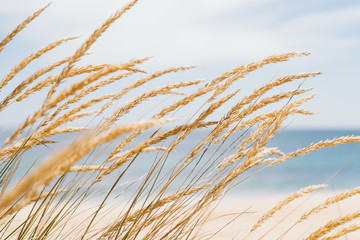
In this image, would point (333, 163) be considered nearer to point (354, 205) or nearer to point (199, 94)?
point (354, 205)

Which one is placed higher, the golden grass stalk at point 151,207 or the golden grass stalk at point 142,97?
the golden grass stalk at point 142,97

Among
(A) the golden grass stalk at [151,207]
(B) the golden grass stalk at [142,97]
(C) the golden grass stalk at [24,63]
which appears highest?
(C) the golden grass stalk at [24,63]

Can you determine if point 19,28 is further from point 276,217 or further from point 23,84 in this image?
point 276,217

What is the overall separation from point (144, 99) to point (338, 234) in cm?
87

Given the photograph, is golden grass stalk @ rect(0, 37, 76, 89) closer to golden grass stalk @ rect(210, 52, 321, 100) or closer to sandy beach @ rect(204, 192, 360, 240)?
golden grass stalk @ rect(210, 52, 321, 100)

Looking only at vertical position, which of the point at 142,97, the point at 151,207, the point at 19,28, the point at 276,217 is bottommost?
the point at 151,207

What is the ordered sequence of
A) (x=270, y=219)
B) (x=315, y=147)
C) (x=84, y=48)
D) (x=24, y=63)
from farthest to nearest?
(x=270, y=219), (x=24, y=63), (x=315, y=147), (x=84, y=48)

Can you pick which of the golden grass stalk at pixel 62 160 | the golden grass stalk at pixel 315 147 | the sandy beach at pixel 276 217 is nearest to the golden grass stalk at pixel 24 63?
the golden grass stalk at pixel 315 147

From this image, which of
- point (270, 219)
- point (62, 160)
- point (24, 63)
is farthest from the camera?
point (270, 219)

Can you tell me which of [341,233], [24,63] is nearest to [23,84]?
[24,63]

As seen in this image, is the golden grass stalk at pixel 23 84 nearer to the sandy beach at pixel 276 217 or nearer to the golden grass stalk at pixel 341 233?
the golden grass stalk at pixel 341 233

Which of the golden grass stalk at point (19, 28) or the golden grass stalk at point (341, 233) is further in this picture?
the golden grass stalk at point (19, 28)

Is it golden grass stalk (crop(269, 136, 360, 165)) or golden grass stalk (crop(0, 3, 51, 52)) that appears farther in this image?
golden grass stalk (crop(0, 3, 51, 52))

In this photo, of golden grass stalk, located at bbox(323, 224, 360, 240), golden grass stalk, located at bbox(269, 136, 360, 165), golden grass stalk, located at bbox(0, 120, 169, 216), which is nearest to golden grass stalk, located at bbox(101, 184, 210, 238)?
golden grass stalk, located at bbox(269, 136, 360, 165)
